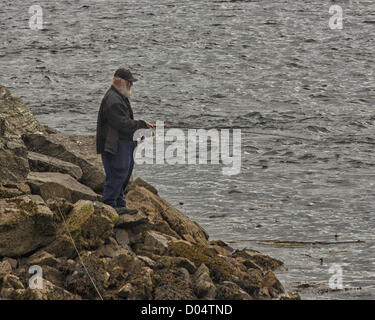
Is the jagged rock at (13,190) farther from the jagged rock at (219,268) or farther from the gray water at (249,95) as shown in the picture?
the gray water at (249,95)

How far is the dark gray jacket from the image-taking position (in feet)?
45.8

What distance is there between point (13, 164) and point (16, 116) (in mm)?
2468

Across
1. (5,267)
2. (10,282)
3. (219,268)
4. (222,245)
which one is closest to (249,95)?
(222,245)

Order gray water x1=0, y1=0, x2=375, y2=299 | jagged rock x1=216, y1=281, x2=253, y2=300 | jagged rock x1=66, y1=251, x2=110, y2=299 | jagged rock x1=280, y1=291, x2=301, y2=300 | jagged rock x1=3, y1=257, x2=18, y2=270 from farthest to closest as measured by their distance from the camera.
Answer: gray water x1=0, y1=0, x2=375, y2=299, jagged rock x1=280, y1=291, x2=301, y2=300, jagged rock x1=216, y1=281, x2=253, y2=300, jagged rock x1=3, y1=257, x2=18, y2=270, jagged rock x1=66, y1=251, x2=110, y2=299

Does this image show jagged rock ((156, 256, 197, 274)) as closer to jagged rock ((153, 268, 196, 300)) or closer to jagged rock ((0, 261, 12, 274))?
jagged rock ((153, 268, 196, 300))

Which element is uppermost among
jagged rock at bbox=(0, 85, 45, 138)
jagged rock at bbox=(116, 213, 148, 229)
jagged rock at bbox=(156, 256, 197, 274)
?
jagged rock at bbox=(0, 85, 45, 138)

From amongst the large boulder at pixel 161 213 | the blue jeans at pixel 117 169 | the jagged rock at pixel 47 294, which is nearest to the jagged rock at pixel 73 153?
the large boulder at pixel 161 213

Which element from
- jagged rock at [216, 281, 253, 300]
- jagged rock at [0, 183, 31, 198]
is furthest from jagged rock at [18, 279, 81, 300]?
jagged rock at [0, 183, 31, 198]

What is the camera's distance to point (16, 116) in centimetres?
1683

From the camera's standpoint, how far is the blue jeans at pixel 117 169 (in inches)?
561

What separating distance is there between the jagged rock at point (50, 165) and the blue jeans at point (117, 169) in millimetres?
1440

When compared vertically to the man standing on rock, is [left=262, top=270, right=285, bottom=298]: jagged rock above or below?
below

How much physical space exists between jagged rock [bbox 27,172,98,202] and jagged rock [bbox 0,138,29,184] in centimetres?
20
